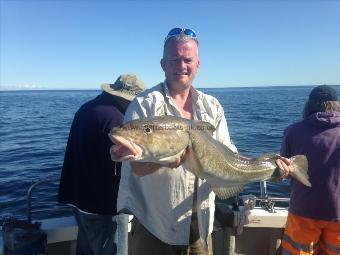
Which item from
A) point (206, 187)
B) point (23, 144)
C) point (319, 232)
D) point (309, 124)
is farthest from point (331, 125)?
point (23, 144)

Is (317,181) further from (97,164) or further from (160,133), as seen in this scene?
(97,164)

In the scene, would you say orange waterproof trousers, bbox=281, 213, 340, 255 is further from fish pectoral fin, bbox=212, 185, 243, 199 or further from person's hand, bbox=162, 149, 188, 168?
person's hand, bbox=162, 149, 188, 168

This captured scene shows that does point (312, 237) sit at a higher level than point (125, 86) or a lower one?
lower

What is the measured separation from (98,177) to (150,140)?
4.44 ft

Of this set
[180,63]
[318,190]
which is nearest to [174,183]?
[180,63]

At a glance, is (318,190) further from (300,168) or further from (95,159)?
(95,159)

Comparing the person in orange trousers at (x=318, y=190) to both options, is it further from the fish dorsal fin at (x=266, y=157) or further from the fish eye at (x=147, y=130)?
the fish eye at (x=147, y=130)

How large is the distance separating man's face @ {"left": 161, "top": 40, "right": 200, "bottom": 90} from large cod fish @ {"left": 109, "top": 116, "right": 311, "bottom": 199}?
456 mm

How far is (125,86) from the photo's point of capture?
4188 mm

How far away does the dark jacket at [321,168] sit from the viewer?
4027mm

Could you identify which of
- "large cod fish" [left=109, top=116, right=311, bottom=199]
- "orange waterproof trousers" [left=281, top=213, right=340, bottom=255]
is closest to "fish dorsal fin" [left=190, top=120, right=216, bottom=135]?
"large cod fish" [left=109, top=116, right=311, bottom=199]

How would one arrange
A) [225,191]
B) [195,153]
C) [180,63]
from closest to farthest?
[195,153] → [180,63] → [225,191]

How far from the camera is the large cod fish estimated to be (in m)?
2.81

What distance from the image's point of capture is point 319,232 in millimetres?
4172
